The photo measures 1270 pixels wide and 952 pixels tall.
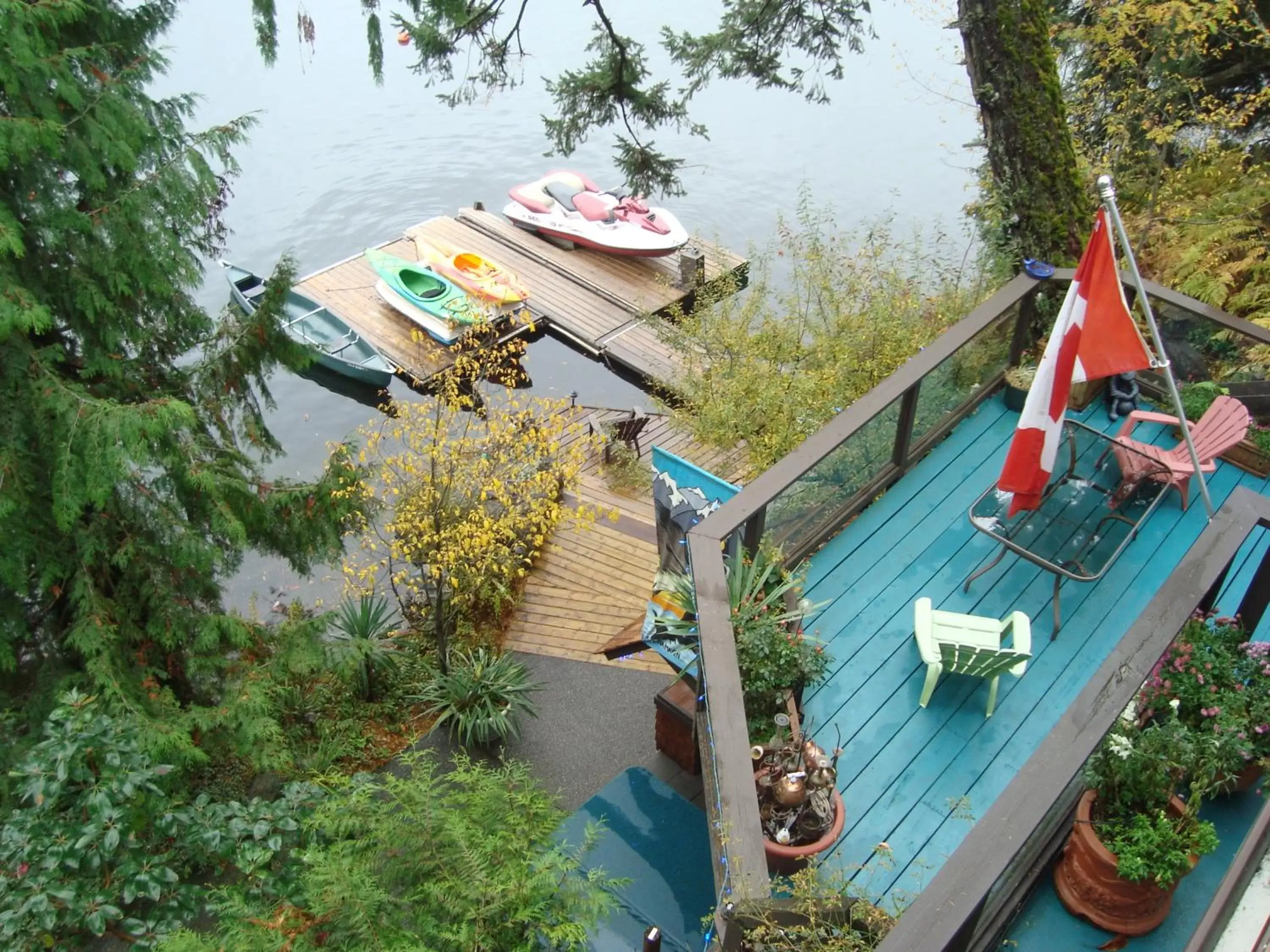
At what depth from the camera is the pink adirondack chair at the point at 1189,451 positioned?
648 cm

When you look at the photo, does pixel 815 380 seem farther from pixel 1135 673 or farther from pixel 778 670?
pixel 1135 673

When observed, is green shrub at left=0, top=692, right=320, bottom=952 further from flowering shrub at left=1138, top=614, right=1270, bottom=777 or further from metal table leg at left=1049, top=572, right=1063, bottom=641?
flowering shrub at left=1138, top=614, right=1270, bottom=777

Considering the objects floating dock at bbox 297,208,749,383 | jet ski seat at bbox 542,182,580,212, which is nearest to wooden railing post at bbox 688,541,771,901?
floating dock at bbox 297,208,749,383

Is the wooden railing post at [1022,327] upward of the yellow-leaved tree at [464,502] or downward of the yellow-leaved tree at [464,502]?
upward

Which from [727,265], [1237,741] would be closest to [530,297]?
[727,265]

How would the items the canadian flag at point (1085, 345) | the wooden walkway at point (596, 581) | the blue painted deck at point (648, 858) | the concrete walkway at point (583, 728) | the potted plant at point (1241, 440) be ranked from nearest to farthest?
the canadian flag at point (1085, 345) → the blue painted deck at point (648, 858) → the potted plant at point (1241, 440) → the concrete walkway at point (583, 728) → the wooden walkway at point (596, 581)

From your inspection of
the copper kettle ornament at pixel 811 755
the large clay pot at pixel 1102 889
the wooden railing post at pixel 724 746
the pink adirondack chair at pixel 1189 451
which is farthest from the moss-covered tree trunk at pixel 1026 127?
the copper kettle ornament at pixel 811 755

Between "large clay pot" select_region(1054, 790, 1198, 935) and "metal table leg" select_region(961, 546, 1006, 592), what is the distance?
169cm

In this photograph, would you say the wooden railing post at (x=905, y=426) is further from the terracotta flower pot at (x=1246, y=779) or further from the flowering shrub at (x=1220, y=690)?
the terracotta flower pot at (x=1246, y=779)

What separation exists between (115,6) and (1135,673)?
8384 millimetres

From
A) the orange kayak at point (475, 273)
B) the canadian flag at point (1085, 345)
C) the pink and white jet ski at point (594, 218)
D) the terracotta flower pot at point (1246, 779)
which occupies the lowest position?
the orange kayak at point (475, 273)

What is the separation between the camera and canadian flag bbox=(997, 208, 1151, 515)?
5.57 m

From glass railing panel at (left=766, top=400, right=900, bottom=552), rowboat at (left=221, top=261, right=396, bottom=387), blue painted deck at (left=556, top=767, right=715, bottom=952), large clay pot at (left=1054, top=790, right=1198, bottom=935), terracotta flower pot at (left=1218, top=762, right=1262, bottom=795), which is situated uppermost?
glass railing panel at (left=766, top=400, right=900, bottom=552)

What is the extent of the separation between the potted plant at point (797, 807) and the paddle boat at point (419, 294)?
1318 cm
